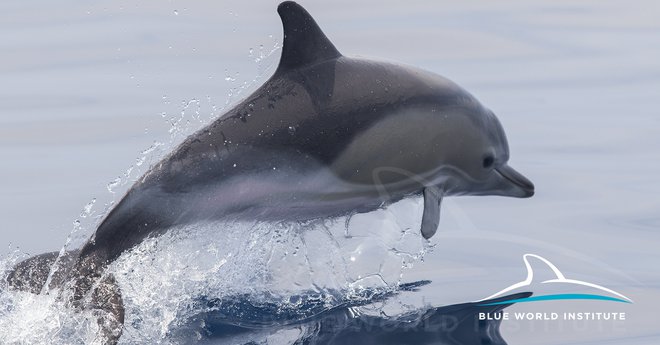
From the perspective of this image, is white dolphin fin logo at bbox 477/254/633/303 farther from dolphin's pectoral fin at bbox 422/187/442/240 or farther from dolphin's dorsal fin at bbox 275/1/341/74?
dolphin's dorsal fin at bbox 275/1/341/74

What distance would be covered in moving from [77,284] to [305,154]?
152 cm

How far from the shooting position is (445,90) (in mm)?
8648

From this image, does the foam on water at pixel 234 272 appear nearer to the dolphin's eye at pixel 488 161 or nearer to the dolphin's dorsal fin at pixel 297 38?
the dolphin's eye at pixel 488 161

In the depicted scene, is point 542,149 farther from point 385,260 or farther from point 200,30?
point 200,30

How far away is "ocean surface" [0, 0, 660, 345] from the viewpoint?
8227 millimetres

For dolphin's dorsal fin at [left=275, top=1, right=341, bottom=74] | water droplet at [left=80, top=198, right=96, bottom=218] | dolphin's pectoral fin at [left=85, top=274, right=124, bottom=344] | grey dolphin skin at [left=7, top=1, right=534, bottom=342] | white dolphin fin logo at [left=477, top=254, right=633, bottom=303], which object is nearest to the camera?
dolphin's pectoral fin at [left=85, top=274, right=124, bottom=344]

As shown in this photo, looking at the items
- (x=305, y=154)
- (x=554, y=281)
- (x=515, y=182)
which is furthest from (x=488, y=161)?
(x=305, y=154)

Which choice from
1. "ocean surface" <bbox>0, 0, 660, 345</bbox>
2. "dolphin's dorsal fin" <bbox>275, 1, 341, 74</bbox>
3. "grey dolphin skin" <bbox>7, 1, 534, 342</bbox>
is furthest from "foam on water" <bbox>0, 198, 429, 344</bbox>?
"dolphin's dorsal fin" <bbox>275, 1, 341, 74</bbox>

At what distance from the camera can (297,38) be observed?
8164mm

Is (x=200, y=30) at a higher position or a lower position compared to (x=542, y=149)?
higher

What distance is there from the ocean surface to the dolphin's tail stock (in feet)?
0.31

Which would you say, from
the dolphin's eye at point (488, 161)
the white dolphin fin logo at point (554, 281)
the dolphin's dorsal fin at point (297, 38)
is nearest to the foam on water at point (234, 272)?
the dolphin's eye at point (488, 161)

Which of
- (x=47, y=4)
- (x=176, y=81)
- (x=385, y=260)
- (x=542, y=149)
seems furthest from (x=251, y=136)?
(x=47, y=4)

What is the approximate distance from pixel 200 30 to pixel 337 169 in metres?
10.6
